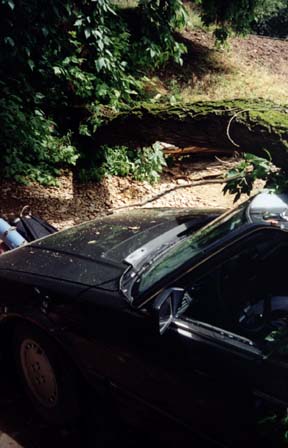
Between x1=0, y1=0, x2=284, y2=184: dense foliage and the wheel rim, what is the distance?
3.85 metres

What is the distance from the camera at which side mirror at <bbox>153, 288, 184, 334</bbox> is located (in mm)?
2447


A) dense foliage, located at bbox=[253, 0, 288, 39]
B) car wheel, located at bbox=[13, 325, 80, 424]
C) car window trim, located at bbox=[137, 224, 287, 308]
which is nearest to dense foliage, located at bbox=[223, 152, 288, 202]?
car window trim, located at bbox=[137, 224, 287, 308]

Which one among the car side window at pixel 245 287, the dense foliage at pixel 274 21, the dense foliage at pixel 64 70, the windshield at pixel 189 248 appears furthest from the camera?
the dense foliage at pixel 274 21

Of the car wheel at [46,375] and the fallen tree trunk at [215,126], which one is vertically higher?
the fallen tree trunk at [215,126]

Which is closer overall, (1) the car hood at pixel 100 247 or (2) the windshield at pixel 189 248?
(2) the windshield at pixel 189 248

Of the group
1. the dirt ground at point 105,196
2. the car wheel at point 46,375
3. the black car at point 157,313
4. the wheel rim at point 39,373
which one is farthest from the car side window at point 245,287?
the dirt ground at point 105,196

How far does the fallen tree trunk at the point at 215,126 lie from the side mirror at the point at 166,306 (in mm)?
1871

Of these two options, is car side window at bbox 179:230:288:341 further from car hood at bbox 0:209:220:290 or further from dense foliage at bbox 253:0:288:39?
dense foliage at bbox 253:0:288:39

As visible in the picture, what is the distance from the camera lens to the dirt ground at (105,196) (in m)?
6.71

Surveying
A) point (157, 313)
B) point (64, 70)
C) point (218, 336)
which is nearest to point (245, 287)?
point (218, 336)

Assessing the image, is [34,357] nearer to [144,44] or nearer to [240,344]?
[240,344]

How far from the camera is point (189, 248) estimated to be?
2.83 m

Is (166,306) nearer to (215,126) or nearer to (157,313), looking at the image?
(157,313)

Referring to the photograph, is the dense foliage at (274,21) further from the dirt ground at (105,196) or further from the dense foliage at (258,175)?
the dense foliage at (258,175)
